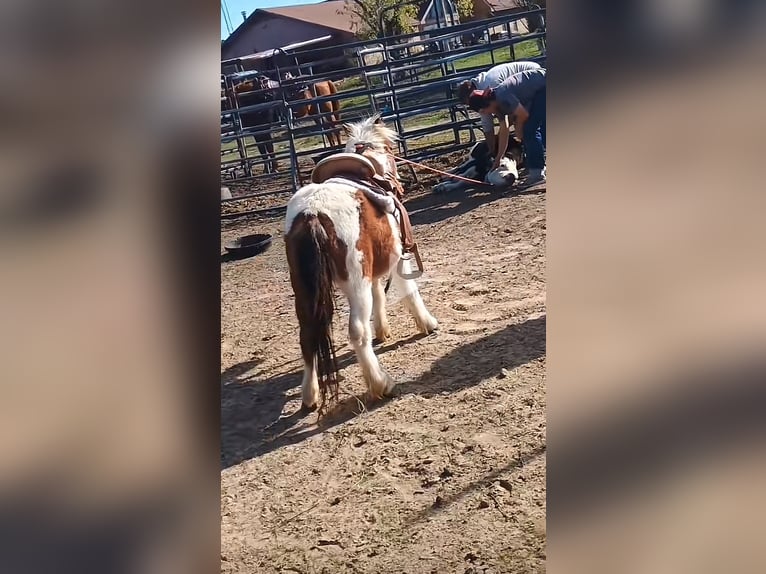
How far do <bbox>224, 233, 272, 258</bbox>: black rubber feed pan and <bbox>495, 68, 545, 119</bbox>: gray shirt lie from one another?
4.57 feet

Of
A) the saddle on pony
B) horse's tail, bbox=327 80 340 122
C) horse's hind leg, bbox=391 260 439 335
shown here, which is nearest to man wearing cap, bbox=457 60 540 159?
the saddle on pony

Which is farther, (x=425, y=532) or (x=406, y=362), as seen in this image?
(x=406, y=362)

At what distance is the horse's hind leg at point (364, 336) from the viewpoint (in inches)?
99.0

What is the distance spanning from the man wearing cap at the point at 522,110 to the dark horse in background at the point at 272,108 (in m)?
1.22

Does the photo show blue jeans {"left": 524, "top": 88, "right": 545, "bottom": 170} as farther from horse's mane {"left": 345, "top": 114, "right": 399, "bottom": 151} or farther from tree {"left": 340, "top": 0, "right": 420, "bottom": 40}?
horse's mane {"left": 345, "top": 114, "right": 399, "bottom": 151}

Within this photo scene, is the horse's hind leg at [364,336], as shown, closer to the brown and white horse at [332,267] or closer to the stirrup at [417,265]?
the brown and white horse at [332,267]

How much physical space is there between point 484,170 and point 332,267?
1.46 meters

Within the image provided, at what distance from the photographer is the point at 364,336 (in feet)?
8.40
